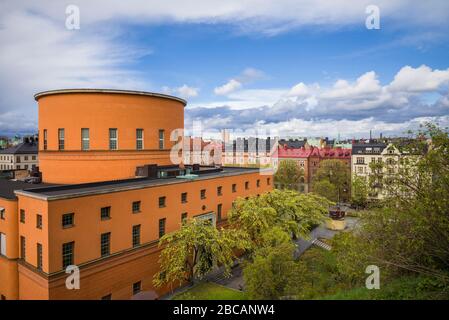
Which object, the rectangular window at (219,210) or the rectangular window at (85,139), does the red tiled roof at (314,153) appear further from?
the rectangular window at (85,139)

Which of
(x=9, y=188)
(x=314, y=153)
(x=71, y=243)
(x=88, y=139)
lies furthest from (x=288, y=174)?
(x=71, y=243)

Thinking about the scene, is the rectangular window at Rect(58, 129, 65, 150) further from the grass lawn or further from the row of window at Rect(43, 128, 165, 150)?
the grass lawn

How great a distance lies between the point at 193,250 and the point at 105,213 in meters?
9.07

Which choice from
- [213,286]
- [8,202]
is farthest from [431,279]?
[8,202]

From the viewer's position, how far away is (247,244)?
2853cm

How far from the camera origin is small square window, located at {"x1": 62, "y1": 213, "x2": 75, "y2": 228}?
20817 mm

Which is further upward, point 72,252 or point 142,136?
point 142,136

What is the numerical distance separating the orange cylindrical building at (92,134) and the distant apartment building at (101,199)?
4.1 inches

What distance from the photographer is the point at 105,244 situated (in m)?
23.6

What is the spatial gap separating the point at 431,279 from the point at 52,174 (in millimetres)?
34160

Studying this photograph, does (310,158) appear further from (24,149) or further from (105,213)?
(24,149)

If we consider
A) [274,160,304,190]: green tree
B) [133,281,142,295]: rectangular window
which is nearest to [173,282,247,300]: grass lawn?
[133,281,142,295]: rectangular window

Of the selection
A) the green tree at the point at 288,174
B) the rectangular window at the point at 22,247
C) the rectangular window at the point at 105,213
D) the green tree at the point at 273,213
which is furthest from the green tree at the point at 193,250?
the green tree at the point at 288,174

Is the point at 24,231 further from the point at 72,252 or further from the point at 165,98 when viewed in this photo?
the point at 165,98
